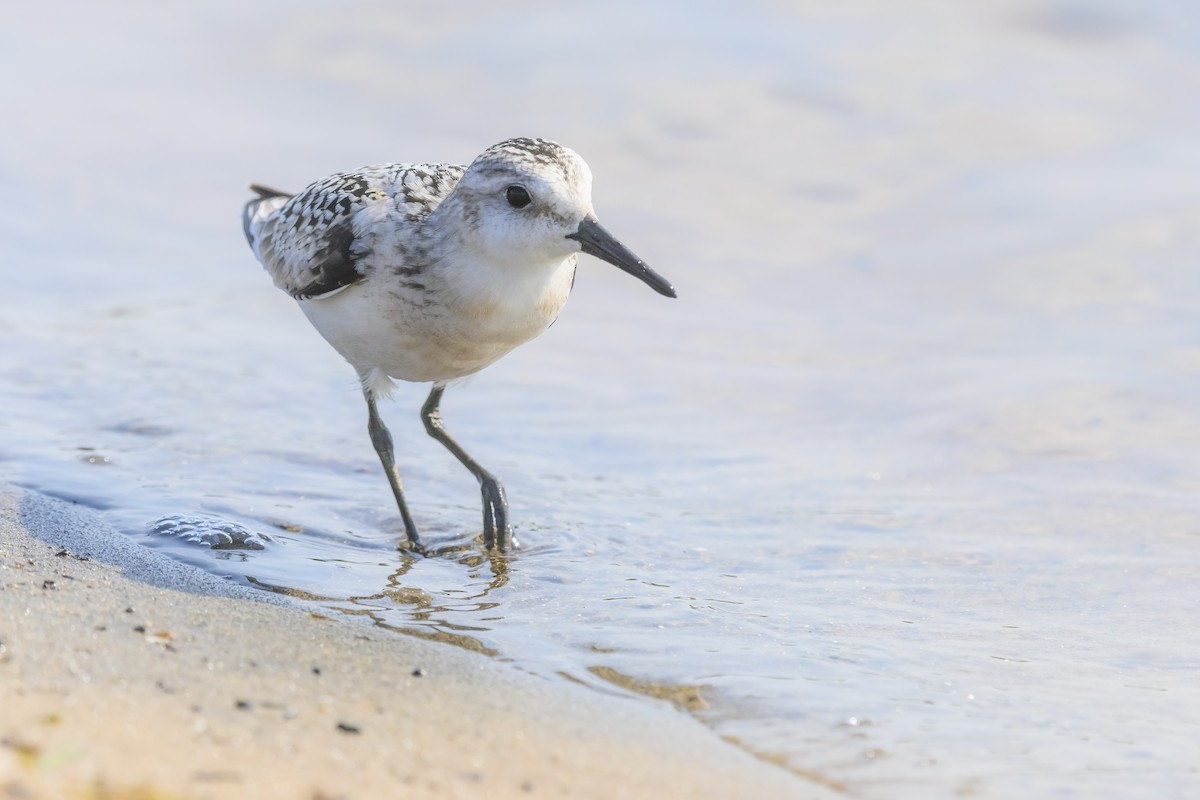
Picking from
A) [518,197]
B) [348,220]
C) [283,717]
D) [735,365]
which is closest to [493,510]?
[348,220]

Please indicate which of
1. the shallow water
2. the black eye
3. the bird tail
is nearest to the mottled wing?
the black eye

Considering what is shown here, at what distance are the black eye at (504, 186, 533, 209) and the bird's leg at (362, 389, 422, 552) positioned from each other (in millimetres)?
1508

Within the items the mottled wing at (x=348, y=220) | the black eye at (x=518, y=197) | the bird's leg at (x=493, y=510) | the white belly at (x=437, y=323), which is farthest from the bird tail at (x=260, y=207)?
the black eye at (x=518, y=197)

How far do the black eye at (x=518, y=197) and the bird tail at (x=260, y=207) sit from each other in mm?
2684

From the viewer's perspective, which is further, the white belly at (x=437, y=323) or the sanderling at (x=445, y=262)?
the white belly at (x=437, y=323)

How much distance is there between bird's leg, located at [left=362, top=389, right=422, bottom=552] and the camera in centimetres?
701

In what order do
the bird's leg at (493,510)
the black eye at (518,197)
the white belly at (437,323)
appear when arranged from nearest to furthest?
1. the black eye at (518,197)
2. the white belly at (437,323)
3. the bird's leg at (493,510)

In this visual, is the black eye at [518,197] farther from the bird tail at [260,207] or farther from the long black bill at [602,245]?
the bird tail at [260,207]

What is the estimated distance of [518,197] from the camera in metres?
6.17

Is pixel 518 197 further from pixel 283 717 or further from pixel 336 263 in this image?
pixel 283 717

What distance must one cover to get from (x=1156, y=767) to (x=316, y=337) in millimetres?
7433

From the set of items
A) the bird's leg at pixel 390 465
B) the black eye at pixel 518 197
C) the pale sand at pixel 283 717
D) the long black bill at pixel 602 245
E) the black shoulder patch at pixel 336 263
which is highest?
the black eye at pixel 518 197

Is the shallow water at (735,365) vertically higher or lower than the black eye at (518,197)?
lower

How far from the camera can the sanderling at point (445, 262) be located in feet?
20.2
